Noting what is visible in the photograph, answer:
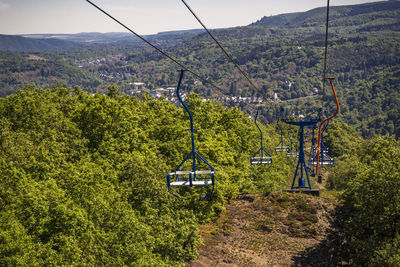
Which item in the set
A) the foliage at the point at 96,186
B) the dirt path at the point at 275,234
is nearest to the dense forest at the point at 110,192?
the foliage at the point at 96,186

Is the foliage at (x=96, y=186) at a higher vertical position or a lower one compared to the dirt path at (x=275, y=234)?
higher

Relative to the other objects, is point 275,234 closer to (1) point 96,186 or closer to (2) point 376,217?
(2) point 376,217

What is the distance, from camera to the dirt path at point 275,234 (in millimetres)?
36219

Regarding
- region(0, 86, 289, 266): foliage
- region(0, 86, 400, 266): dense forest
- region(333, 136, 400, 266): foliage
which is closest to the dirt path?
region(0, 86, 400, 266): dense forest

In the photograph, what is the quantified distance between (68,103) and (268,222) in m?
33.0

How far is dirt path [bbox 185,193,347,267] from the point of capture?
36.2m

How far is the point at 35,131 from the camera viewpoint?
1490 inches

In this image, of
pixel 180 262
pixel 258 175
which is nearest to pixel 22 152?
pixel 180 262

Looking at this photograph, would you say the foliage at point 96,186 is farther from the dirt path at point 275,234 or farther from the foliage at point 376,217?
the foliage at point 376,217

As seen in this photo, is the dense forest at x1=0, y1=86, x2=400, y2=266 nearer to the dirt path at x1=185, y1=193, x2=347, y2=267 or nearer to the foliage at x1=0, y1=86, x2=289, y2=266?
the foliage at x1=0, y1=86, x2=289, y2=266

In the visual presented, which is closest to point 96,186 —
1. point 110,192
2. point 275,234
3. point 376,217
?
point 110,192

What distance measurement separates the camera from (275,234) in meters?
42.5

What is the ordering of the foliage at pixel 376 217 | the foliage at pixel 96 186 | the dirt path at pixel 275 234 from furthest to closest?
the dirt path at pixel 275 234, the foliage at pixel 376 217, the foliage at pixel 96 186

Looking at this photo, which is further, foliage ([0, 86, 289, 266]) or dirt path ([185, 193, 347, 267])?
dirt path ([185, 193, 347, 267])
